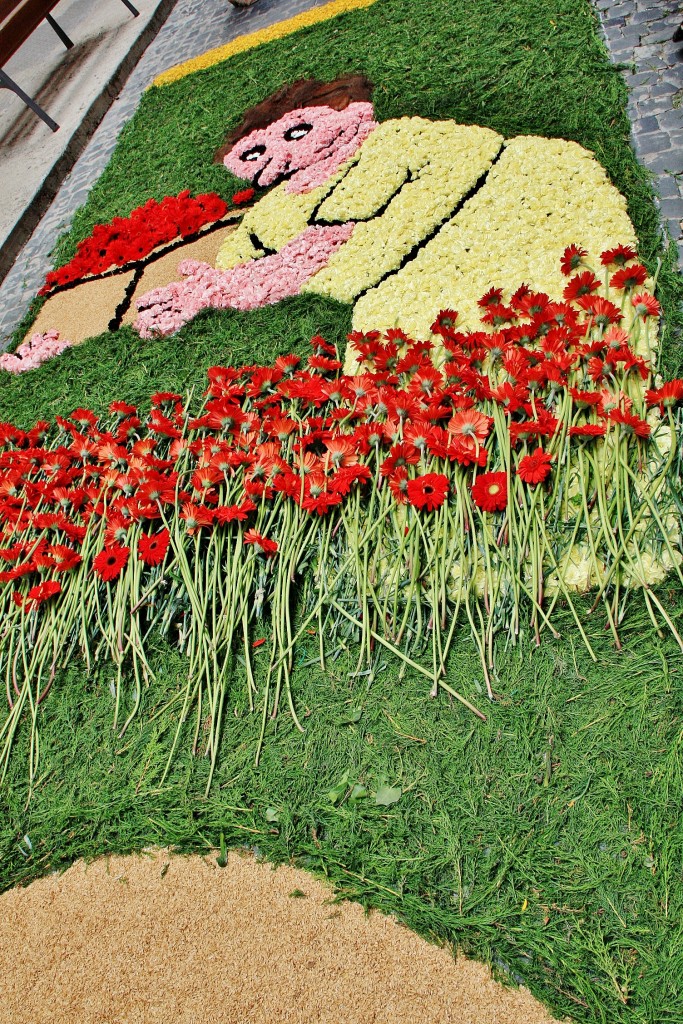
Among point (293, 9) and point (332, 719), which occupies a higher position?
point (293, 9)

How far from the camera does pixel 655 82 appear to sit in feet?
11.3

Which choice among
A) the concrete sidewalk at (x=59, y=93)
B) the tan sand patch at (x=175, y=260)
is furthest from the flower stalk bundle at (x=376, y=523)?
the concrete sidewalk at (x=59, y=93)

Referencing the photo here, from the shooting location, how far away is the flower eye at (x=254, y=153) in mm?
4297

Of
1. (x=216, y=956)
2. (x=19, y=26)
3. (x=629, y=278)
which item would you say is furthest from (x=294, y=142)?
(x=216, y=956)

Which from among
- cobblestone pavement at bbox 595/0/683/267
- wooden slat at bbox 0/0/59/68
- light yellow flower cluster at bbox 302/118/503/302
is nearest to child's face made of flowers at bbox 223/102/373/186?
light yellow flower cluster at bbox 302/118/503/302

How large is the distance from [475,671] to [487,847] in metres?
0.46

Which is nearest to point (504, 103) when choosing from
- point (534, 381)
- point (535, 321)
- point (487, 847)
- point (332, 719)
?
point (535, 321)

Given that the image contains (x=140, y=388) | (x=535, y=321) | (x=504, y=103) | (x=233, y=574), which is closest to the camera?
(x=233, y=574)

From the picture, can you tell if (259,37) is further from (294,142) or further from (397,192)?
(397,192)

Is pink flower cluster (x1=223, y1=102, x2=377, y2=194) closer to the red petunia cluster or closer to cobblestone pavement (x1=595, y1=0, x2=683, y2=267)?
the red petunia cluster

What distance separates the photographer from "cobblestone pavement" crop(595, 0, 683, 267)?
301 cm

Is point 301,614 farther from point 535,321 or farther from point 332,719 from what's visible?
point 535,321

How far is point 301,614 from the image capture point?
2211 mm

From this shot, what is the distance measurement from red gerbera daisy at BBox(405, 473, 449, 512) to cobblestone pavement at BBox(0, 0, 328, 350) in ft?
9.97
